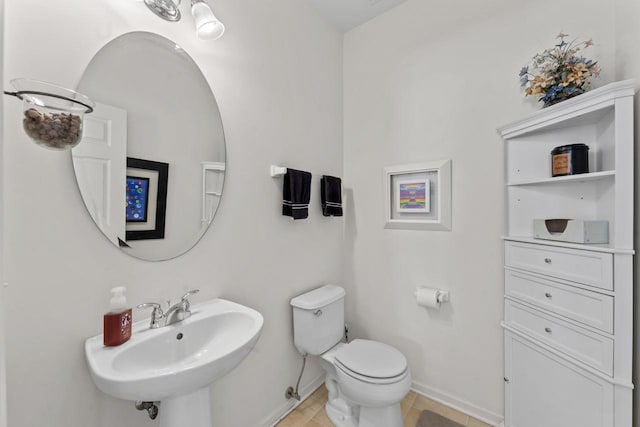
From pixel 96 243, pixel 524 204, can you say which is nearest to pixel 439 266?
pixel 524 204

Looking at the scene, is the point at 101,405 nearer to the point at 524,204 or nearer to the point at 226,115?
the point at 226,115

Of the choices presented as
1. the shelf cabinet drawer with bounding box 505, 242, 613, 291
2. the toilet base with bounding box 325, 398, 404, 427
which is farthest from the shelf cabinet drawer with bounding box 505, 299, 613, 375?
the toilet base with bounding box 325, 398, 404, 427

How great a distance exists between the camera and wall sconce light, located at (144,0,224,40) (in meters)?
1.03

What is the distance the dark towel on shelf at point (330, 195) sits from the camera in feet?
6.21

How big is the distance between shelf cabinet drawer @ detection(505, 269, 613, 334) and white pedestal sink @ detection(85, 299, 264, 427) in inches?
53.2

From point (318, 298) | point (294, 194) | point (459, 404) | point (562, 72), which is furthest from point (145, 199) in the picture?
point (459, 404)

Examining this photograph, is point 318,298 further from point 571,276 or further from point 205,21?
point 205,21

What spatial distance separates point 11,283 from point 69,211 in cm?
25

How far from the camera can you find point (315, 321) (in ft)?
5.33

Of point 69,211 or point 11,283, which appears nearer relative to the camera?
point 11,283

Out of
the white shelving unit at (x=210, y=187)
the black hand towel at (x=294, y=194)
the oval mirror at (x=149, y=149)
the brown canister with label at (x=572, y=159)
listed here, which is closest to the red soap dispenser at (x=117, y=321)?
the oval mirror at (x=149, y=149)

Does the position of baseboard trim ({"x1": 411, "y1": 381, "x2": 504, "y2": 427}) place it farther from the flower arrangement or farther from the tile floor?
the flower arrangement

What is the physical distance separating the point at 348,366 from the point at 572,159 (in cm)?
149

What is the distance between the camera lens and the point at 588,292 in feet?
3.70
